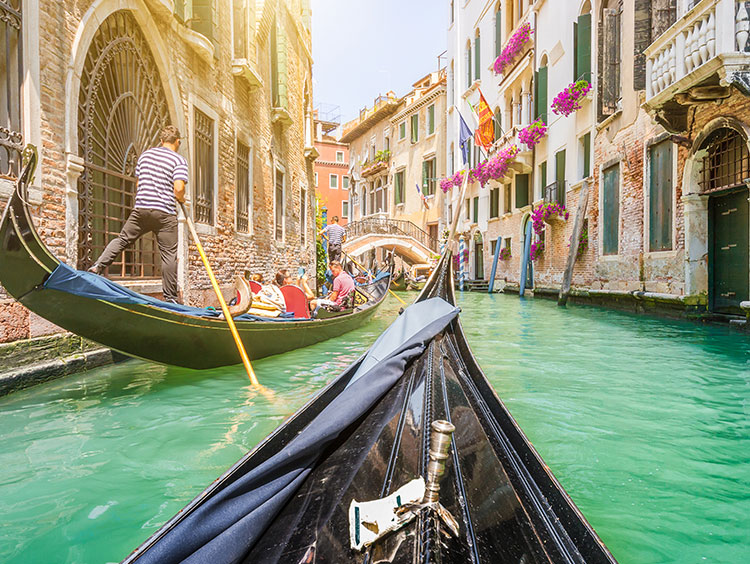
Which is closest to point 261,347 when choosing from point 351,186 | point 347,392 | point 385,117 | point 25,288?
point 25,288

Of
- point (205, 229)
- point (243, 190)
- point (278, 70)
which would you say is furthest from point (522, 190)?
point (205, 229)

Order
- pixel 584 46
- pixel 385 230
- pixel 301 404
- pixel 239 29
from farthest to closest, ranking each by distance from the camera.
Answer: pixel 385 230 < pixel 584 46 < pixel 239 29 < pixel 301 404

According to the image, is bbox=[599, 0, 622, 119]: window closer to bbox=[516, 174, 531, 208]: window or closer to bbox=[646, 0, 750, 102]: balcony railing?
bbox=[646, 0, 750, 102]: balcony railing

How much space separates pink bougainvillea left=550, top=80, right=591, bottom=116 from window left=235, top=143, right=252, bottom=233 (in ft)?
19.6

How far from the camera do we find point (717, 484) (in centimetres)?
198

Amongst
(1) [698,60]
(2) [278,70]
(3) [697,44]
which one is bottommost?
(1) [698,60]

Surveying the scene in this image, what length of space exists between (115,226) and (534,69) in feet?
35.0

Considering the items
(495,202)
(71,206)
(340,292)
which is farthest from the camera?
(495,202)

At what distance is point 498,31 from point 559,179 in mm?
6147

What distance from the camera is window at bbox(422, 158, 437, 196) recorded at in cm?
2091

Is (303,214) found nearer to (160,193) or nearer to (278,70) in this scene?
(278,70)

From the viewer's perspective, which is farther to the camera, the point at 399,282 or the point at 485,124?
the point at 399,282

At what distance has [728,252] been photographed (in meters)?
5.93

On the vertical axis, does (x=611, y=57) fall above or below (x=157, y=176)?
above
